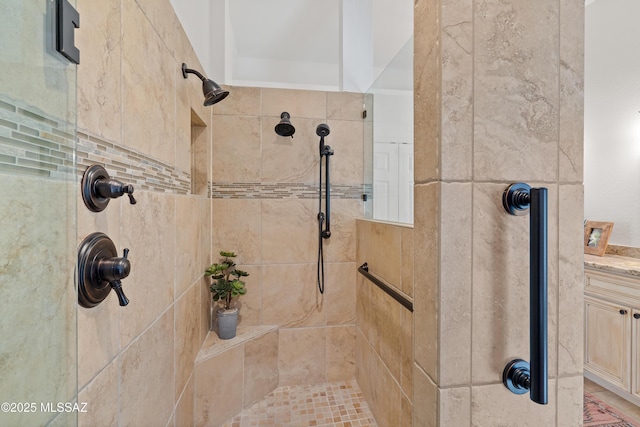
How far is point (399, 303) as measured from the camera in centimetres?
132

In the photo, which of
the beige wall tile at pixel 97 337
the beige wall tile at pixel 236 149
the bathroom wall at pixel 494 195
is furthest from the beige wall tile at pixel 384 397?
the beige wall tile at pixel 236 149

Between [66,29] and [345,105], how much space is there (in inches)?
72.3

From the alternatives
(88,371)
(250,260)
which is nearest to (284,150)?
(250,260)

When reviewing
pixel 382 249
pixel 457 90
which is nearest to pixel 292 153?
pixel 382 249

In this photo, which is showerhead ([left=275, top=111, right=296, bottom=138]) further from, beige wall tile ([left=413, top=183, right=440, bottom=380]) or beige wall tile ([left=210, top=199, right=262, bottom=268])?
beige wall tile ([left=413, top=183, right=440, bottom=380])

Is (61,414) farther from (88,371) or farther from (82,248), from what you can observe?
(82,248)

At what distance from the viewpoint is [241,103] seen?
2.01 m

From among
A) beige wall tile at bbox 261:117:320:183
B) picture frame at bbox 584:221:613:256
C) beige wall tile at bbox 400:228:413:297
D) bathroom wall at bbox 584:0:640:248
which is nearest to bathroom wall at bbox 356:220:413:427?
beige wall tile at bbox 400:228:413:297

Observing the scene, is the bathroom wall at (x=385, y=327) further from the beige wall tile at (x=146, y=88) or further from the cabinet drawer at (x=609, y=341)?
the cabinet drawer at (x=609, y=341)

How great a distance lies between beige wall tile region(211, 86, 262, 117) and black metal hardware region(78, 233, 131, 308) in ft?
5.08

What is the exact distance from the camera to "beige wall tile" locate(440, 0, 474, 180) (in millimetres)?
487

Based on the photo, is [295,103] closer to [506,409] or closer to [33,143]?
[33,143]

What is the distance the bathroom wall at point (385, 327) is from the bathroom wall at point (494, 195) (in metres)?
0.68

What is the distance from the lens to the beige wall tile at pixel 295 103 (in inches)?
80.4
